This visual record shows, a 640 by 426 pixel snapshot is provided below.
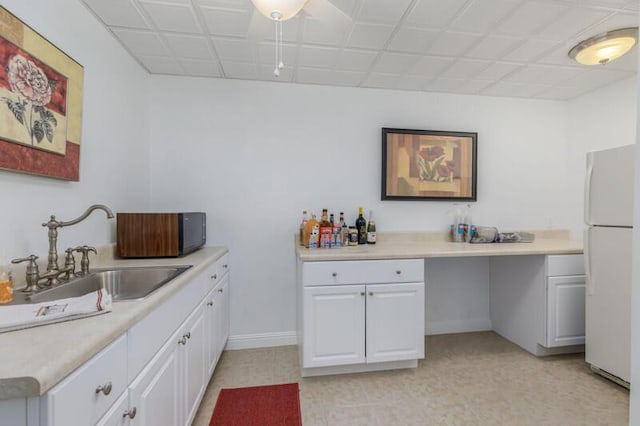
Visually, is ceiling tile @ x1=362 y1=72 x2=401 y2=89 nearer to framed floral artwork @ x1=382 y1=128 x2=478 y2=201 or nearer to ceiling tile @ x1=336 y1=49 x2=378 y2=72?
ceiling tile @ x1=336 y1=49 x2=378 y2=72

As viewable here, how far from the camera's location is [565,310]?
2234 millimetres

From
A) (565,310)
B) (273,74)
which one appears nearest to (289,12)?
(273,74)

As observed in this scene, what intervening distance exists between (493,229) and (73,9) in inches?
128

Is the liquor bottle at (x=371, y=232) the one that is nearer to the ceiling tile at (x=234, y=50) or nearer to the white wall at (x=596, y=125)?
the ceiling tile at (x=234, y=50)

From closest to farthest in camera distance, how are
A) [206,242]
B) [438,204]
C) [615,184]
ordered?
1. [615,184]
2. [206,242]
3. [438,204]

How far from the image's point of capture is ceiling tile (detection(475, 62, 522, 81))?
224 centimetres

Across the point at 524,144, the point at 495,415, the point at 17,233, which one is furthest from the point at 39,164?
the point at 524,144

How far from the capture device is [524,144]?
2.87 metres

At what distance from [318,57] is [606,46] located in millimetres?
1877

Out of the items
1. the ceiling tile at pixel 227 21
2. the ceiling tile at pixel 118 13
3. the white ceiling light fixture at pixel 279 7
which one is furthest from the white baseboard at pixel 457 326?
the ceiling tile at pixel 118 13

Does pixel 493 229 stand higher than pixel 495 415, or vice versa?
pixel 493 229

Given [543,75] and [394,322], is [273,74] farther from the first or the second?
[543,75]

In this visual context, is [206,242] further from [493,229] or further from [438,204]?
[493,229]

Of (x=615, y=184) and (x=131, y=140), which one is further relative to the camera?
(x=131, y=140)
